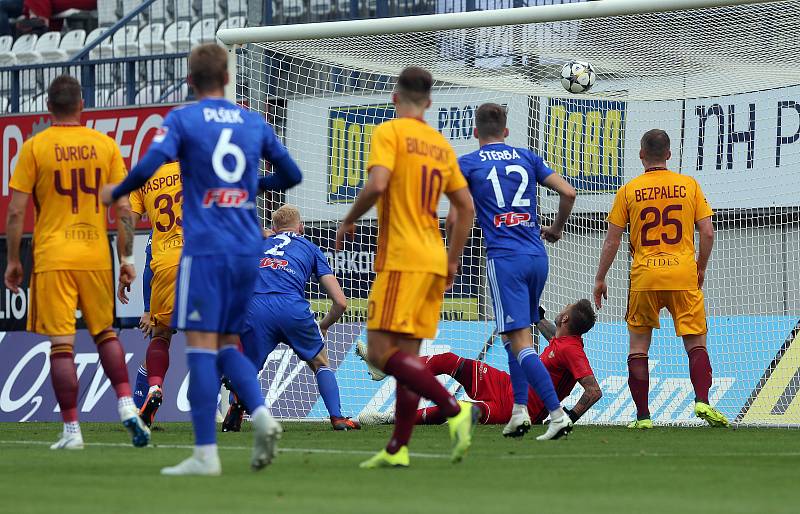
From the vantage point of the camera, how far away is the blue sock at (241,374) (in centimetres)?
645

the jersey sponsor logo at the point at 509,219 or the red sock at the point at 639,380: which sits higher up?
the jersey sponsor logo at the point at 509,219

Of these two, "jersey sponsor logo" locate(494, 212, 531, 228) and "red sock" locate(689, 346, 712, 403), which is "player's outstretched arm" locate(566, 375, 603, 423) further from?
"jersey sponsor logo" locate(494, 212, 531, 228)

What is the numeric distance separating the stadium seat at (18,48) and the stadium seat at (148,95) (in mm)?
7136

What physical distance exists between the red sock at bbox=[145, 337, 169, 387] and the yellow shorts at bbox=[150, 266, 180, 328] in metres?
0.15

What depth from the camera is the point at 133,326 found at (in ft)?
51.8

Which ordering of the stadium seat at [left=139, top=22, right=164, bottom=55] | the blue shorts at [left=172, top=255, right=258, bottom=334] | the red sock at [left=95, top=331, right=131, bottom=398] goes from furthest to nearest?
the stadium seat at [left=139, top=22, right=164, bottom=55] < the red sock at [left=95, top=331, right=131, bottom=398] < the blue shorts at [left=172, top=255, right=258, bottom=334]

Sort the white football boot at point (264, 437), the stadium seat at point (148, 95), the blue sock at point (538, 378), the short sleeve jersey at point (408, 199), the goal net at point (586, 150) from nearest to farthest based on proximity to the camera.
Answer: the white football boot at point (264, 437)
the short sleeve jersey at point (408, 199)
the blue sock at point (538, 378)
the goal net at point (586, 150)
the stadium seat at point (148, 95)

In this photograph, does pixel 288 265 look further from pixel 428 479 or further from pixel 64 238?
pixel 428 479

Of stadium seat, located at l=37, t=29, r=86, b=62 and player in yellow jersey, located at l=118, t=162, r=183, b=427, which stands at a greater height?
stadium seat, located at l=37, t=29, r=86, b=62

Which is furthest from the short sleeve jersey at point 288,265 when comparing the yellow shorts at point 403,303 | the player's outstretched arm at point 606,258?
the yellow shorts at point 403,303

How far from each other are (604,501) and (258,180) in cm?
255

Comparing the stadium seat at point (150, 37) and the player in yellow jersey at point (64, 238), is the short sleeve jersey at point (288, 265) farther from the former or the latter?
the stadium seat at point (150, 37)

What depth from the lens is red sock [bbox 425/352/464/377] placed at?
11.2m

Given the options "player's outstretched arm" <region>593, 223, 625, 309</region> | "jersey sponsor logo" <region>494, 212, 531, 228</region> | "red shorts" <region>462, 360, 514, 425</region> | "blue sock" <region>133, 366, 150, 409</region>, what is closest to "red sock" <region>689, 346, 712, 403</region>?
"player's outstretched arm" <region>593, 223, 625, 309</region>
